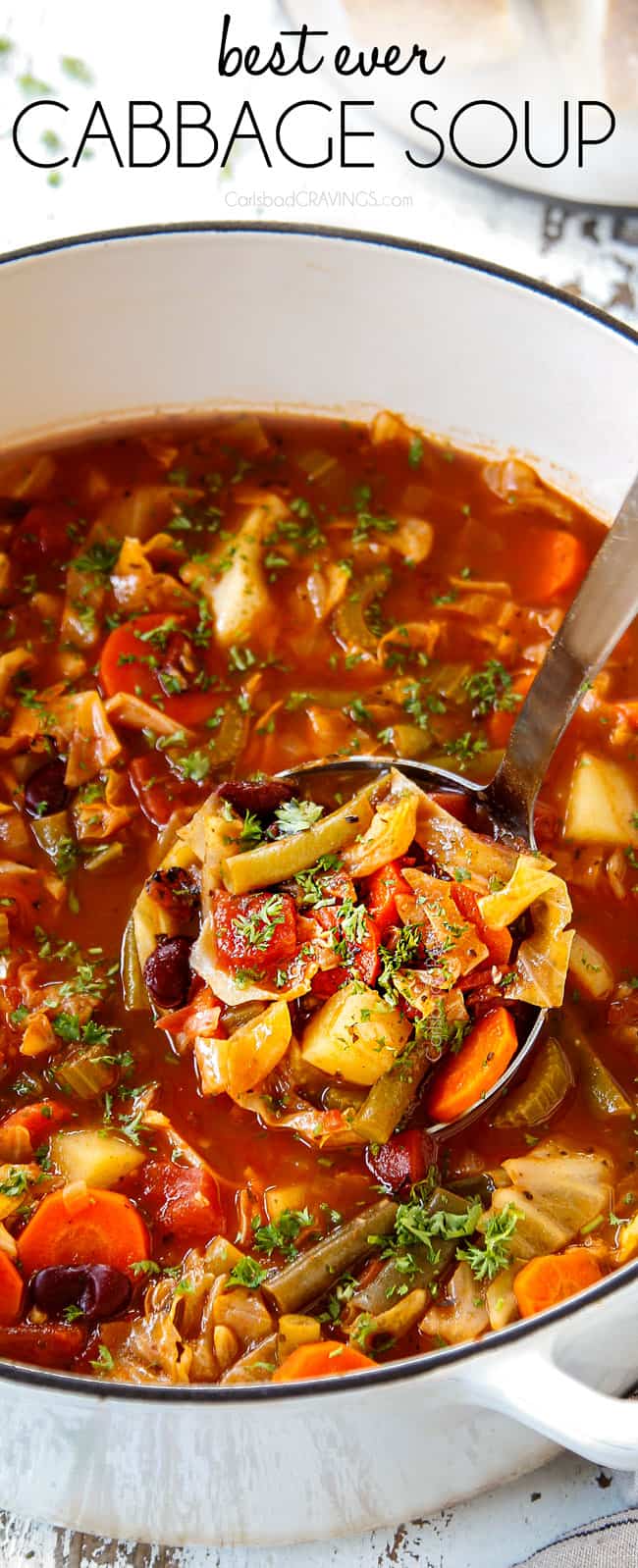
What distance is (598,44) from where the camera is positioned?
4.15 meters

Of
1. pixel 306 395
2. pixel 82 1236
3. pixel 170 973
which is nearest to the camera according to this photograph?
pixel 82 1236

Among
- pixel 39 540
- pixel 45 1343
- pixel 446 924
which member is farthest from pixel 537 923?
pixel 39 540

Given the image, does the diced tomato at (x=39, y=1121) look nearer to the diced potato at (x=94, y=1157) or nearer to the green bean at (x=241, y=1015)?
the diced potato at (x=94, y=1157)

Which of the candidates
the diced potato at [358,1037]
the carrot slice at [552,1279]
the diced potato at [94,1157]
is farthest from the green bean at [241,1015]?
the carrot slice at [552,1279]

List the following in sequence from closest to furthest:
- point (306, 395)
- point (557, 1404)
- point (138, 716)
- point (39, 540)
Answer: point (557, 1404) → point (138, 716) → point (39, 540) → point (306, 395)

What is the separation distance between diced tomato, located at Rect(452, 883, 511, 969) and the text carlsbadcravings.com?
2.43 meters

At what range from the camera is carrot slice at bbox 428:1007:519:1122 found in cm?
335

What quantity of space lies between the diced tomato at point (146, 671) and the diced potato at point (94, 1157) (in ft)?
3.66

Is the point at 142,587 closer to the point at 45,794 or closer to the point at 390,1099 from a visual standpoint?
the point at 45,794

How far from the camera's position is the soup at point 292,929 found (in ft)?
10.5

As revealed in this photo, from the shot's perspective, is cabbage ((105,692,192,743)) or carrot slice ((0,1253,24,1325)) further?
cabbage ((105,692,192,743))

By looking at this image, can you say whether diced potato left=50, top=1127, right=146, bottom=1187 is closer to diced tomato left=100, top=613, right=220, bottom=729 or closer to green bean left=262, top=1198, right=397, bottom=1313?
green bean left=262, top=1198, right=397, bottom=1313

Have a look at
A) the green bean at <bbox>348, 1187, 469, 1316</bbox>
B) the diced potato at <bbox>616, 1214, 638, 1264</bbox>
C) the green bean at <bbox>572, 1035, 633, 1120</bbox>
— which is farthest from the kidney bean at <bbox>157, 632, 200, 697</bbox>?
the diced potato at <bbox>616, 1214, 638, 1264</bbox>

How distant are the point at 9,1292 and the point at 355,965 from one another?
0.99m
